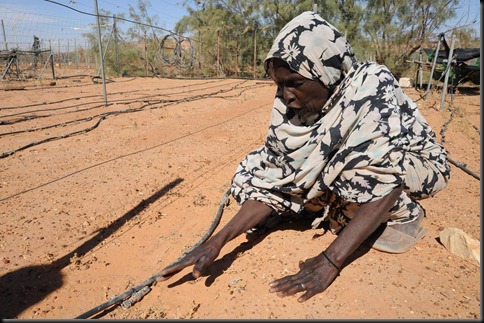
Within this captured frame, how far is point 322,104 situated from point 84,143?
13.8 feet

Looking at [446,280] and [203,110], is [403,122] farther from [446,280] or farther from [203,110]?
[203,110]

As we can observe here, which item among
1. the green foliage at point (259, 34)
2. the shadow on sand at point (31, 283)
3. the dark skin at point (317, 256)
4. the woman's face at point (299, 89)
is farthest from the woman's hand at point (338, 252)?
the green foliage at point (259, 34)

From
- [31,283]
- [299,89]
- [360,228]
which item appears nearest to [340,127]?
[299,89]

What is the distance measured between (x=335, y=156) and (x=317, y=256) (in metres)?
0.49

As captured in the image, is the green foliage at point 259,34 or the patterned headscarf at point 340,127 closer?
the patterned headscarf at point 340,127

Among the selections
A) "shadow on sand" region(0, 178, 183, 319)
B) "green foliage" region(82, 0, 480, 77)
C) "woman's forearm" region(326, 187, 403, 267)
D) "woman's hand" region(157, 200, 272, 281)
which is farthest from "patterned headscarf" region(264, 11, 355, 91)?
Answer: "green foliage" region(82, 0, 480, 77)

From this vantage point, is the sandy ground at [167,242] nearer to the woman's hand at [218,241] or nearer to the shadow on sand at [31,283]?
the shadow on sand at [31,283]

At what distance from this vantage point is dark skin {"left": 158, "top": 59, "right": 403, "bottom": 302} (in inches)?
63.3

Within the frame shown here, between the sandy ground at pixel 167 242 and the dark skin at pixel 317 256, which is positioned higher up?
the dark skin at pixel 317 256

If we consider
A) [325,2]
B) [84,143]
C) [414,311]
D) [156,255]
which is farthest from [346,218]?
[325,2]

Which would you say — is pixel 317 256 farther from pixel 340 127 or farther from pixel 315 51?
pixel 315 51

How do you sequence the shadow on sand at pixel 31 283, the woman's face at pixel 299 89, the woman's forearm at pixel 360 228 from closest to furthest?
the woman's forearm at pixel 360 228, the woman's face at pixel 299 89, the shadow on sand at pixel 31 283

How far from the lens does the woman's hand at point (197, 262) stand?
1630mm

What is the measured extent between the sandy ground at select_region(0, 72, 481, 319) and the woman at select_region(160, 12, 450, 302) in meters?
0.19
